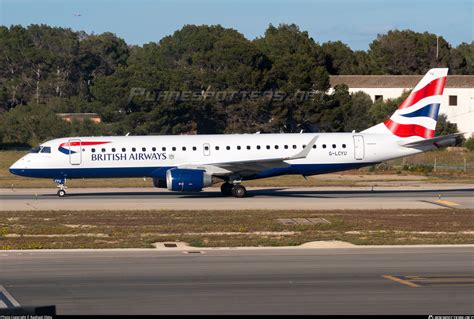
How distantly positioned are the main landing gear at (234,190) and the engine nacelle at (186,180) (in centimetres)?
205

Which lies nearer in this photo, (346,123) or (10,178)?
(10,178)

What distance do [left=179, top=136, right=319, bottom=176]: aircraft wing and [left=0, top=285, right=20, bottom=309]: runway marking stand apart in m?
22.1

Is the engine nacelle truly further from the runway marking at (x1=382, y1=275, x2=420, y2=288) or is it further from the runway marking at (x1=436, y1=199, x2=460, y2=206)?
the runway marking at (x1=382, y1=275, x2=420, y2=288)

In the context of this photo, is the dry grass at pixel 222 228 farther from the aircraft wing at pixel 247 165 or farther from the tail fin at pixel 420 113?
the tail fin at pixel 420 113

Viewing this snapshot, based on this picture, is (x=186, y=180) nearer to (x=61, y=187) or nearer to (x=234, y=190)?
(x=234, y=190)

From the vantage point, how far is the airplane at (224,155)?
41.0m

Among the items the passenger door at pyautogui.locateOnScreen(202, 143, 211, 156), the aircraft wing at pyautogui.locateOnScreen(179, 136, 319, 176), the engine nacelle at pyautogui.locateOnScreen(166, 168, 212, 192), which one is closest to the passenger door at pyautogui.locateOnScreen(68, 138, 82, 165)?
the engine nacelle at pyautogui.locateOnScreen(166, 168, 212, 192)

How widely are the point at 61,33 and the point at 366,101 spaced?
7031 cm

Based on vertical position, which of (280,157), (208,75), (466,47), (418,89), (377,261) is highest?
(466,47)

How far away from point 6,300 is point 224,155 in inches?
961

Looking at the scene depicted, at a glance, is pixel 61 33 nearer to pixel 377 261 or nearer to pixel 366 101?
pixel 366 101

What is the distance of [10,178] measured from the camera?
55969 millimetres

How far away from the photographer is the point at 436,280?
1980cm

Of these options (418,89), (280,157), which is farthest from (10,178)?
(418,89)
